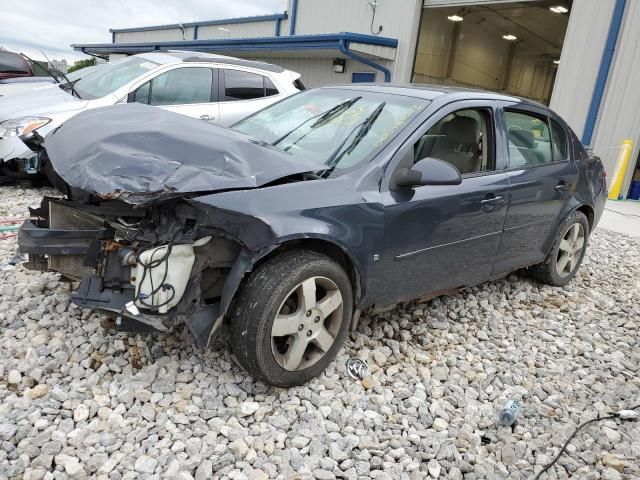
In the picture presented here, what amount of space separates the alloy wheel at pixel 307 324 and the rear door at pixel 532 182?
5.09 feet

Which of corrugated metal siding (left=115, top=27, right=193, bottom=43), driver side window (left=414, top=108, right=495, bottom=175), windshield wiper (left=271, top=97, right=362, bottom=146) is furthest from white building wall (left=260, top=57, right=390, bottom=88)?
windshield wiper (left=271, top=97, right=362, bottom=146)

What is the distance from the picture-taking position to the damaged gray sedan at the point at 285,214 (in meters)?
2.40

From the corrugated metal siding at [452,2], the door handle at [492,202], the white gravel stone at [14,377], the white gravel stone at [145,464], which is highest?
the corrugated metal siding at [452,2]

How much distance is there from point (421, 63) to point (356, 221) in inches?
505

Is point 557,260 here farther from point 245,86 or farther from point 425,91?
point 245,86

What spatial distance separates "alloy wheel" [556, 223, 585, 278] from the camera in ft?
14.7

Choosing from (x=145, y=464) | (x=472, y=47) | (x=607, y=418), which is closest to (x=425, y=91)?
(x=607, y=418)

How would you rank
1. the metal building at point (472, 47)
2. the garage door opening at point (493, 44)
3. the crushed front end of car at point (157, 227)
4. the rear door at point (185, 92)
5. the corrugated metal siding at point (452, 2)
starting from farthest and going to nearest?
the garage door opening at point (493, 44)
the corrugated metal siding at point (452, 2)
the metal building at point (472, 47)
the rear door at point (185, 92)
the crushed front end of car at point (157, 227)

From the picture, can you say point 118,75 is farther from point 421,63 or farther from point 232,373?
point 421,63

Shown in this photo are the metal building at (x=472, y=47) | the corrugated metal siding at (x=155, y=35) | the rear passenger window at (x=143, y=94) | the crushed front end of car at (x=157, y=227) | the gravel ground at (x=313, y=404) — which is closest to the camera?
the gravel ground at (x=313, y=404)

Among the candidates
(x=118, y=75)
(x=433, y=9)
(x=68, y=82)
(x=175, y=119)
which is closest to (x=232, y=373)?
(x=175, y=119)

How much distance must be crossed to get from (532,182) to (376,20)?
36.3 feet

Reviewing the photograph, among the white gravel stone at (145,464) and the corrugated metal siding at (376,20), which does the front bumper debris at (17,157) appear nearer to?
the white gravel stone at (145,464)

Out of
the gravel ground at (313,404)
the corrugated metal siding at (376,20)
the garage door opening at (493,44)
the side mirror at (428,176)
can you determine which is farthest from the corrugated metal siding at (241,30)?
the side mirror at (428,176)
